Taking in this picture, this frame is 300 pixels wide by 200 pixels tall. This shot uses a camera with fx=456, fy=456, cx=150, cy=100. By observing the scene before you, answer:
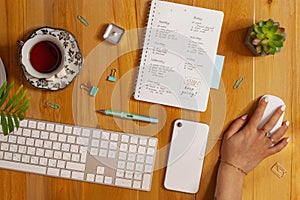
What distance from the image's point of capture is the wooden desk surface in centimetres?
101

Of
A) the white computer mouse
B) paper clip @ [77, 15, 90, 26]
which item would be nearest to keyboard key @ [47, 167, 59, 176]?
paper clip @ [77, 15, 90, 26]

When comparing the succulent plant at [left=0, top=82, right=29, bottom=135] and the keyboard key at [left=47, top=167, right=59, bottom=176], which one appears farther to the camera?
the keyboard key at [left=47, top=167, right=59, bottom=176]

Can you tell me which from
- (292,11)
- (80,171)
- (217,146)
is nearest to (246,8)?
(292,11)

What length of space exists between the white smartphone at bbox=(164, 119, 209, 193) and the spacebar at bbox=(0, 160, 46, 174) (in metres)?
0.28

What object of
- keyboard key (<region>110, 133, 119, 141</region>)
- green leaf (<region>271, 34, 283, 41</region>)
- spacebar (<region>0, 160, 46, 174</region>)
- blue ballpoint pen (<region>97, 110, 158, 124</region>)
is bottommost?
spacebar (<region>0, 160, 46, 174</region>)

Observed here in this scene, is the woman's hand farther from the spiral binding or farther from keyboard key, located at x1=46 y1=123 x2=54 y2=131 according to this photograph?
keyboard key, located at x1=46 y1=123 x2=54 y2=131

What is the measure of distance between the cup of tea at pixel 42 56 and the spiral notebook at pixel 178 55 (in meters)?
0.18

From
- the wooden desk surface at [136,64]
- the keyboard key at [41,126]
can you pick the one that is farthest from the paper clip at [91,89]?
the keyboard key at [41,126]

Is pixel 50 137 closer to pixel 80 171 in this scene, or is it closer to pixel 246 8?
pixel 80 171

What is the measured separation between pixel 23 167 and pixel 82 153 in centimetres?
14

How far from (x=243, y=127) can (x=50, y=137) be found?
43cm

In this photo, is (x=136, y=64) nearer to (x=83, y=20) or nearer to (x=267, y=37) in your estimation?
(x=83, y=20)

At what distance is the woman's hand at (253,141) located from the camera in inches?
39.7

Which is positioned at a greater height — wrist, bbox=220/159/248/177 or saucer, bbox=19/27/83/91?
saucer, bbox=19/27/83/91
